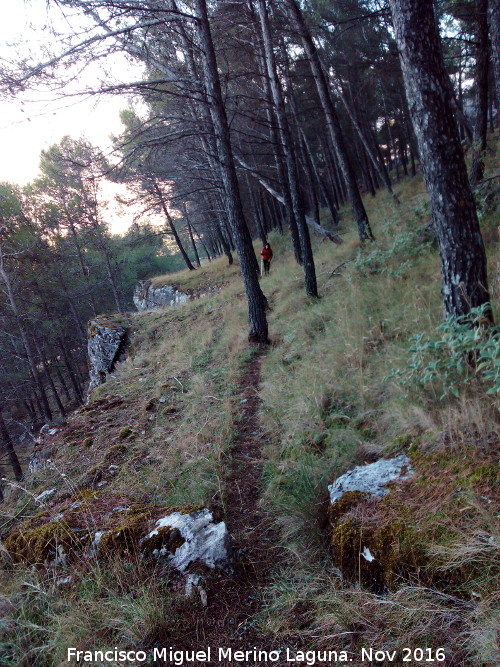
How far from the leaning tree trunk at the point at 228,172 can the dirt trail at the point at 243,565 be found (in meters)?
3.94

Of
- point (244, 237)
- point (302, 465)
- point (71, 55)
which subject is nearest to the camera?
point (302, 465)

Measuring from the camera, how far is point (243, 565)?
91.8 inches

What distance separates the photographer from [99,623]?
73.9 inches

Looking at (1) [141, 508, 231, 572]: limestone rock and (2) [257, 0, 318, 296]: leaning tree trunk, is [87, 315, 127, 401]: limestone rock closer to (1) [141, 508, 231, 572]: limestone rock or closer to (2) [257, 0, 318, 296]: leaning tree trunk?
(2) [257, 0, 318, 296]: leaning tree trunk

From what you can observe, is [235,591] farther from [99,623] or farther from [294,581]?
[99,623]

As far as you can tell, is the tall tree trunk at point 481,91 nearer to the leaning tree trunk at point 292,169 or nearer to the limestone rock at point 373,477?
the leaning tree trunk at point 292,169

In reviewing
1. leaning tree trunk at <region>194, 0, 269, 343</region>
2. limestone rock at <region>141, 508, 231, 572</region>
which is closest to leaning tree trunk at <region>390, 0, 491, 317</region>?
limestone rock at <region>141, 508, 231, 572</region>

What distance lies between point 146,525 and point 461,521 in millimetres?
2058

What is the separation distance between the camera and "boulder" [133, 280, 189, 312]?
23.4 meters

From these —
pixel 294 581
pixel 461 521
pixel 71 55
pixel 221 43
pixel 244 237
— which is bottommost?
pixel 294 581

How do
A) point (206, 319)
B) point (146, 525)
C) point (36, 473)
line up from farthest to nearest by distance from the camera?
1. point (206, 319)
2. point (36, 473)
3. point (146, 525)

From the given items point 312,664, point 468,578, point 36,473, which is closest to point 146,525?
point 312,664

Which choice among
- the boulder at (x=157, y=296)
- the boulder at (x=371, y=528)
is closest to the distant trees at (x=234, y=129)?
the boulder at (x=371, y=528)

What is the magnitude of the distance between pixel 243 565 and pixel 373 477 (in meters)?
1.05
